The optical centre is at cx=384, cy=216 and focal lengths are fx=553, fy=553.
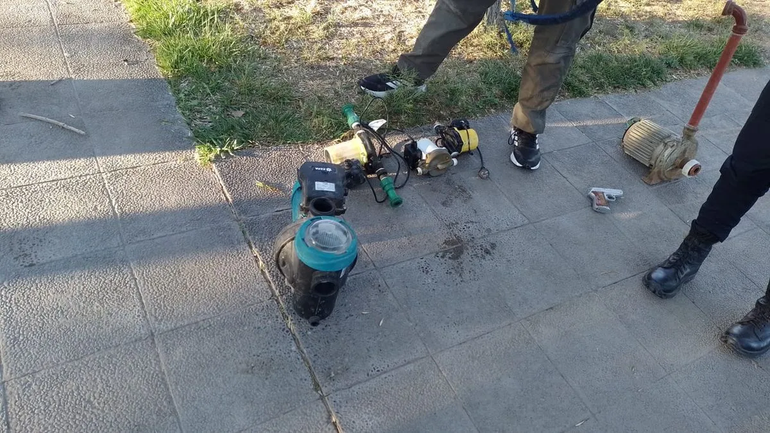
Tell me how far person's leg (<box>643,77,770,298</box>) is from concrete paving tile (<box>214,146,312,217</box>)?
1.64 metres

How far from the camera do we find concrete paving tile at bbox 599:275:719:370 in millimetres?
2529

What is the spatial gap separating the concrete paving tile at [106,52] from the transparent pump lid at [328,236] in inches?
79.7

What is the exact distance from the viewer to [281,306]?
2357 millimetres

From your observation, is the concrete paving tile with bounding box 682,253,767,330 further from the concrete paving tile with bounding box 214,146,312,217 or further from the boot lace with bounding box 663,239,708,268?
the concrete paving tile with bounding box 214,146,312,217

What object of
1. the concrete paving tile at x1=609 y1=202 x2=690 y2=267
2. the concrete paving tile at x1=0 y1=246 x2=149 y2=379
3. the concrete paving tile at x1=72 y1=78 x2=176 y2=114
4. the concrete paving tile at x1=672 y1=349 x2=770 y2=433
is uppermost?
the concrete paving tile at x1=72 y1=78 x2=176 y2=114

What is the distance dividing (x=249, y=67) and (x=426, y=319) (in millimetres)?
2095

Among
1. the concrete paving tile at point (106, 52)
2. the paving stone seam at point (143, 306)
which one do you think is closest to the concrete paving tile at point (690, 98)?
the concrete paving tile at point (106, 52)

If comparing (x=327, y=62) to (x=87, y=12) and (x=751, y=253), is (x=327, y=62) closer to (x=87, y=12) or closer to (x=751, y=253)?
(x=87, y=12)

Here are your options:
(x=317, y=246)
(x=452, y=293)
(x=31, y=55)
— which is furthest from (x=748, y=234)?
(x=31, y=55)

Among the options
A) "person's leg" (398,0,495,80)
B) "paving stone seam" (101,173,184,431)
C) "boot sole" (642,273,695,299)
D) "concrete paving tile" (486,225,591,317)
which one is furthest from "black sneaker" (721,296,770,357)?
"paving stone seam" (101,173,184,431)

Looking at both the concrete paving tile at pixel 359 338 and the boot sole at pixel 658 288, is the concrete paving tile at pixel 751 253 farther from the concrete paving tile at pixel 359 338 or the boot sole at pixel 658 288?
the concrete paving tile at pixel 359 338

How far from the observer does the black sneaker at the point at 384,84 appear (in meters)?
3.55

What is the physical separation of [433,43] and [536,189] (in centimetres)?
108

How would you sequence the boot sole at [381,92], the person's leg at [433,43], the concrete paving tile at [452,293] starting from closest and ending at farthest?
the concrete paving tile at [452,293], the person's leg at [433,43], the boot sole at [381,92]
